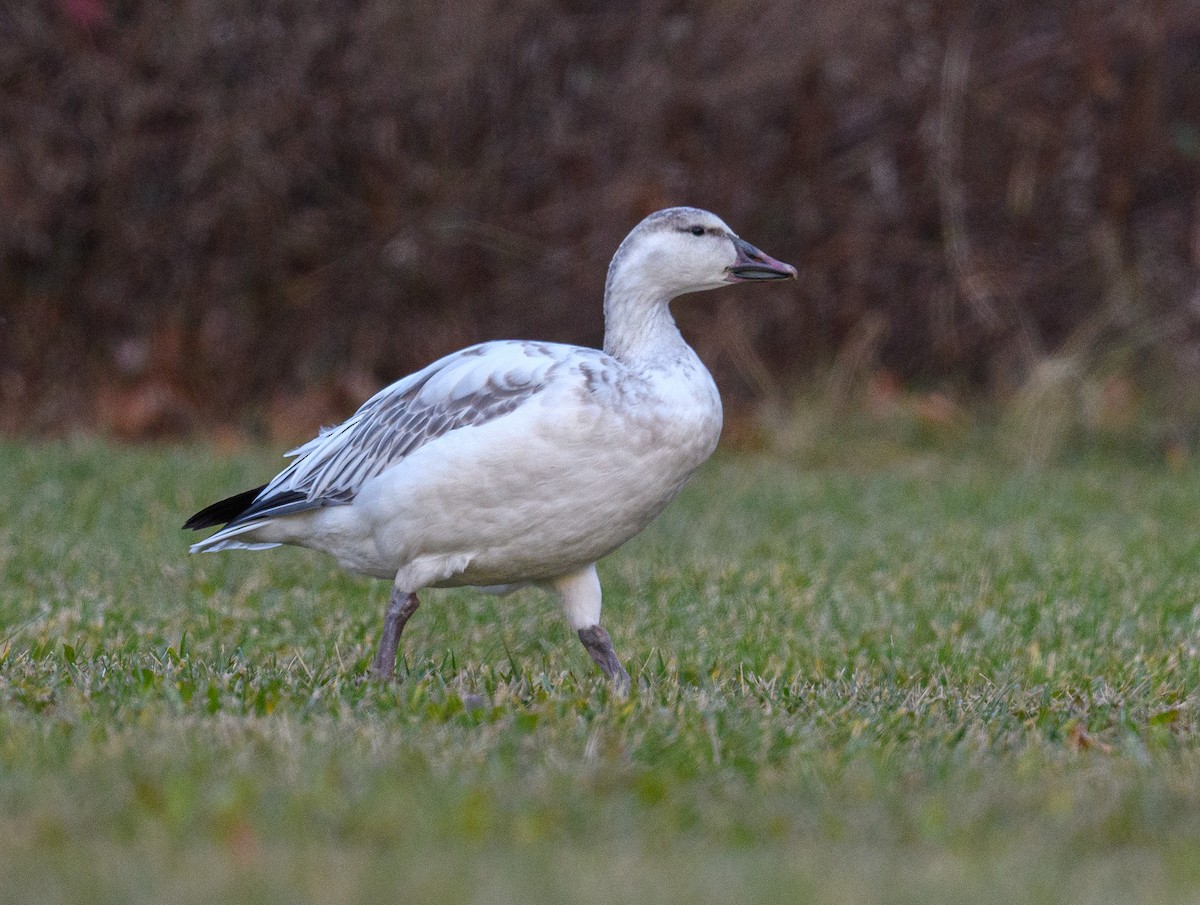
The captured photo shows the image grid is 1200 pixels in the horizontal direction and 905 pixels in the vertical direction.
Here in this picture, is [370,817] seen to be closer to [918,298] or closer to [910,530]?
[910,530]

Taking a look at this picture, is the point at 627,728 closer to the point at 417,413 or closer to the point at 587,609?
the point at 587,609

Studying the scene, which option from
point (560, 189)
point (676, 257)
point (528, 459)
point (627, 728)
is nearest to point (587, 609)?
point (528, 459)

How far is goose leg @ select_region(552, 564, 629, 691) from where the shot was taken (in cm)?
474

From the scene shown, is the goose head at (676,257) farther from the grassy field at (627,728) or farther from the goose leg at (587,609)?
the grassy field at (627,728)

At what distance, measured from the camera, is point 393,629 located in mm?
4629

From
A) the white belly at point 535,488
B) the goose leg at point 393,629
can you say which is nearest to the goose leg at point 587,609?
the white belly at point 535,488

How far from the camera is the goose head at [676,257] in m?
4.85

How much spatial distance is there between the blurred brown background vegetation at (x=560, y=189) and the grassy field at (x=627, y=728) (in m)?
4.48

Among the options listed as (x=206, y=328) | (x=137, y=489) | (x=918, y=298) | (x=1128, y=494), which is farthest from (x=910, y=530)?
(x=206, y=328)

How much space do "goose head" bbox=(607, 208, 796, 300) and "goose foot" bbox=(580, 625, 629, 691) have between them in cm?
94

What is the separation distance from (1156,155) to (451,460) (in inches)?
391

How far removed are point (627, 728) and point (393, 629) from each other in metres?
1.13

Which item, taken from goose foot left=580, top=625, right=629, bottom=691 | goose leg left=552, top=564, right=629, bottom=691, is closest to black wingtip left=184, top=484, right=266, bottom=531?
goose leg left=552, top=564, right=629, bottom=691

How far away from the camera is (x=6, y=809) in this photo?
2.89 meters
